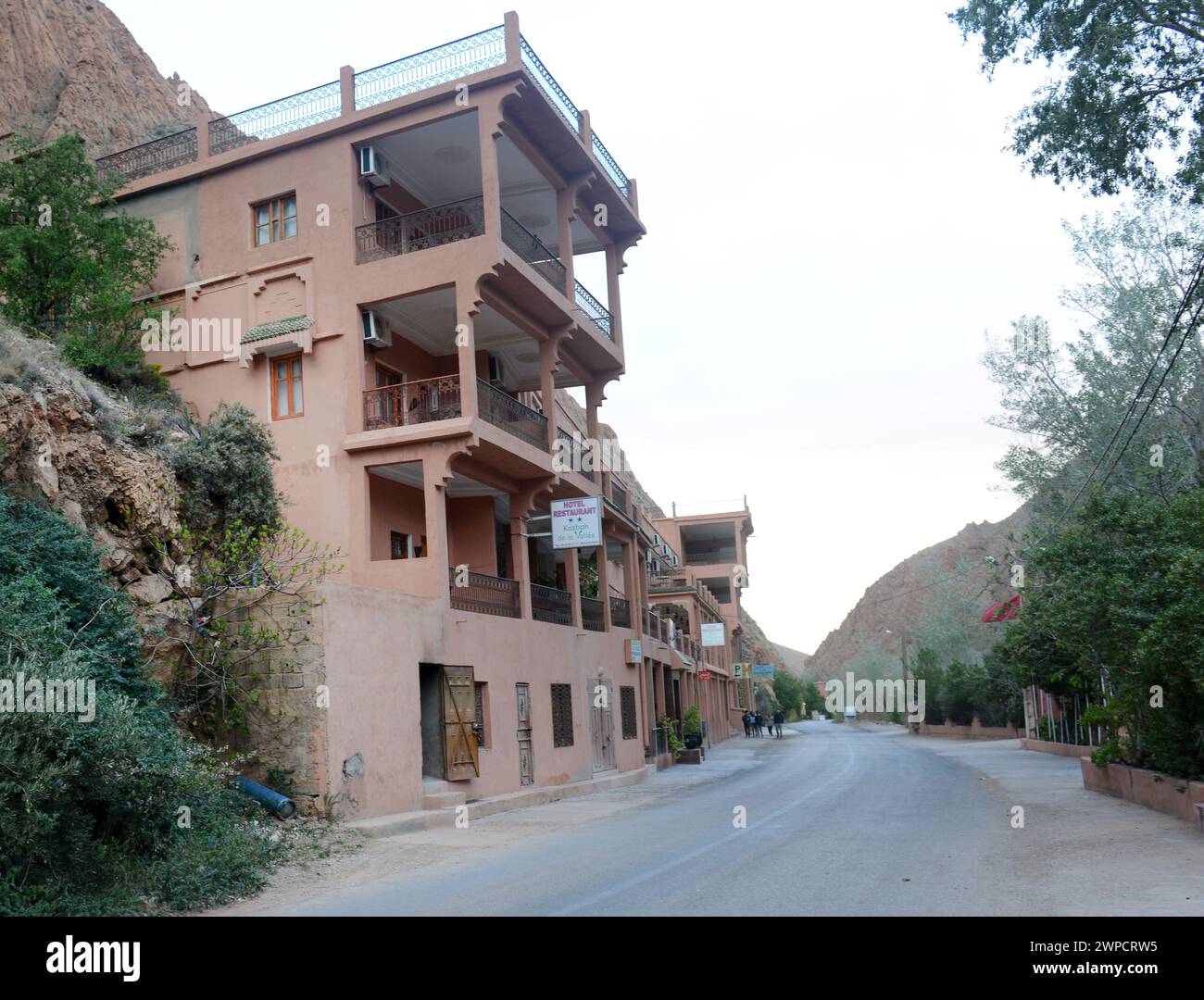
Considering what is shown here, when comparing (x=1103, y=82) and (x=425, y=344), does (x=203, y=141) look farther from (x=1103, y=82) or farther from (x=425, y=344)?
(x=1103, y=82)

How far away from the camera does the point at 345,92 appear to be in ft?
74.0

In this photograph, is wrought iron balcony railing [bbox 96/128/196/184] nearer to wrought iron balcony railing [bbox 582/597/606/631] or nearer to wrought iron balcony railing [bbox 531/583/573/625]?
wrought iron balcony railing [bbox 531/583/573/625]

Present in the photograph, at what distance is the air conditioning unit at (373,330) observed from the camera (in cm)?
2206

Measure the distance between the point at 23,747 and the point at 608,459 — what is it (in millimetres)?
22424

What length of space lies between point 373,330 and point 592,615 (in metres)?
10.2

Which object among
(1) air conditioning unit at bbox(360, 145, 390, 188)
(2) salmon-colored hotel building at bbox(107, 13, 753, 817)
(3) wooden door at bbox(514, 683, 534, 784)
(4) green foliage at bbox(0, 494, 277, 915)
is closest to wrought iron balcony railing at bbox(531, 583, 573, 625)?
(2) salmon-colored hotel building at bbox(107, 13, 753, 817)

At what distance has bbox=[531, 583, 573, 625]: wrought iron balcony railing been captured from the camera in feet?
82.1

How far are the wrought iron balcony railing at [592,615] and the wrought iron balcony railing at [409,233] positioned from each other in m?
10.3

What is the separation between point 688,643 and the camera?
156 ft

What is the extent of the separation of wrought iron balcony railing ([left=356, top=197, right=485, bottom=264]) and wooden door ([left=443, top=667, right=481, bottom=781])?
8795 mm

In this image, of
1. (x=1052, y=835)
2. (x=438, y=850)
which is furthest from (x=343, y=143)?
(x=1052, y=835)

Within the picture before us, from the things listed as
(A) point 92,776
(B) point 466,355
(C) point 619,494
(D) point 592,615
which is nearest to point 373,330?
(B) point 466,355

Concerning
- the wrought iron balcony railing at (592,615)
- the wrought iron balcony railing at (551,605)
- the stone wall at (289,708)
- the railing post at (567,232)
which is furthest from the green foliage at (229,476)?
the wrought iron balcony railing at (592,615)
